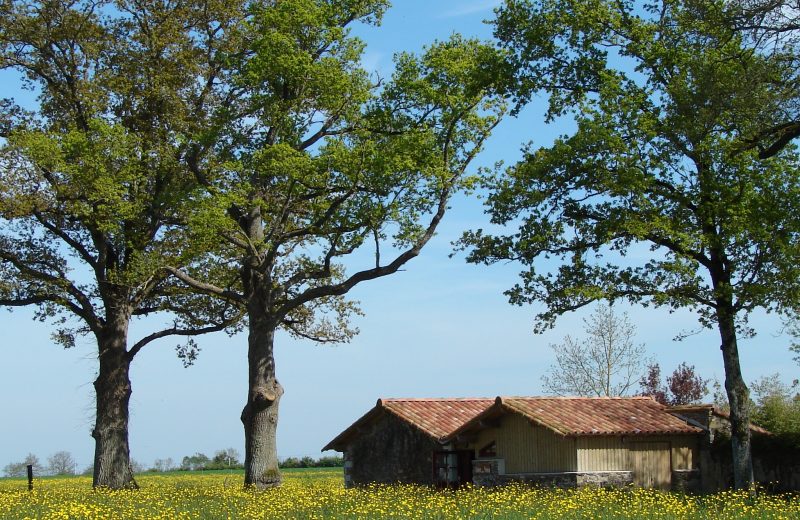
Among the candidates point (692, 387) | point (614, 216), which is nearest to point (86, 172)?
point (614, 216)

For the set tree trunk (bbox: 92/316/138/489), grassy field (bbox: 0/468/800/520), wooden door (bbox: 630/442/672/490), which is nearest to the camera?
grassy field (bbox: 0/468/800/520)

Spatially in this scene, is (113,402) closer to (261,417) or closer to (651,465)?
(261,417)

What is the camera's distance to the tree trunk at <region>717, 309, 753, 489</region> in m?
28.8

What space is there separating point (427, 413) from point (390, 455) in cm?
213

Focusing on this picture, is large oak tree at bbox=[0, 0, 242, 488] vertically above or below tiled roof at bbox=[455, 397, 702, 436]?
above

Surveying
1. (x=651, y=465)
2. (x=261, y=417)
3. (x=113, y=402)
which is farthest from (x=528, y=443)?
(x=113, y=402)

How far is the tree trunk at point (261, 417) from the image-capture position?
29.9 metres

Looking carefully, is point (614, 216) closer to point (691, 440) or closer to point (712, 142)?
point (712, 142)

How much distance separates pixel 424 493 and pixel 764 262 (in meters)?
11.9

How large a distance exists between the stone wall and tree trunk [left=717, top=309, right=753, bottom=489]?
34.5 feet

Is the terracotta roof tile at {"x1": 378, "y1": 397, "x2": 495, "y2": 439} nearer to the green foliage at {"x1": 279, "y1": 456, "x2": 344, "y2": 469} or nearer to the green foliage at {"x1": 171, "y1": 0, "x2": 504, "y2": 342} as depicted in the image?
the green foliage at {"x1": 171, "y1": 0, "x2": 504, "y2": 342}

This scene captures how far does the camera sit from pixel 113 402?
34.7 metres

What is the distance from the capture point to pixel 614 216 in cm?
2930

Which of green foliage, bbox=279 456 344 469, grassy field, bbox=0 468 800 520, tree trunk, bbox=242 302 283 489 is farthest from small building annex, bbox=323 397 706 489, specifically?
green foliage, bbox=279 456 344 469
